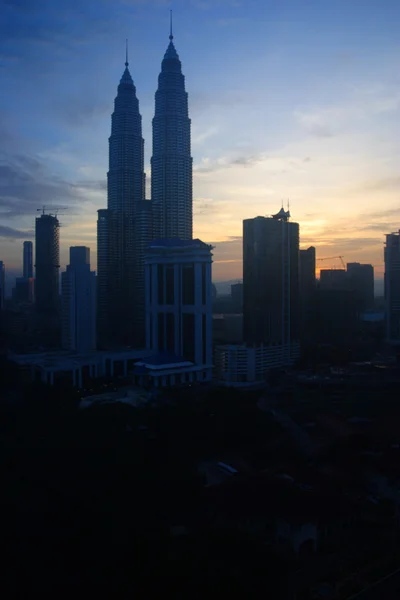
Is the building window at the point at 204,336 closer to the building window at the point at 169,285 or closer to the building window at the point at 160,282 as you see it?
the building window at the point at 169,285

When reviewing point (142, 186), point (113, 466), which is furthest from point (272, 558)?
point (142, 186)

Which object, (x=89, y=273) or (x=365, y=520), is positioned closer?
(x=365, y=520)

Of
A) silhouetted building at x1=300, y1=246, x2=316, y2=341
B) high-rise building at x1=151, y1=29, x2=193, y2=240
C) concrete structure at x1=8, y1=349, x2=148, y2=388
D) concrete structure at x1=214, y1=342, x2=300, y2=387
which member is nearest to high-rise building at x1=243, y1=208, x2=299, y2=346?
concrete structure at x1=214, y1=342, x2=300, y2=387

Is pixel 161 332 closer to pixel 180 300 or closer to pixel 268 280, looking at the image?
pixel 180 300

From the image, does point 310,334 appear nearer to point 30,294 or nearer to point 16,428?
point 16,428

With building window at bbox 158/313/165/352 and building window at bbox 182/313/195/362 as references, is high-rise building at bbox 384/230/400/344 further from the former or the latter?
building window at bbox 158/313/165/352

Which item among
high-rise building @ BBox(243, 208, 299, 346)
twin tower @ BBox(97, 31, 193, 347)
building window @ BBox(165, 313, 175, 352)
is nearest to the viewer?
building window @ BBox(165, 313, 175, 352)
